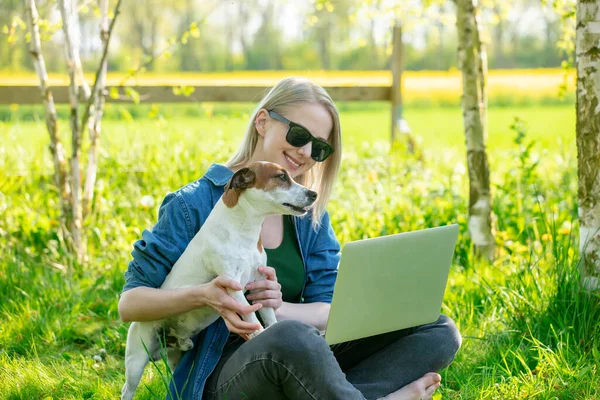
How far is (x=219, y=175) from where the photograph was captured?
8.50ft

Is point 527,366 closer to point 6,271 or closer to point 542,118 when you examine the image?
point 6,271

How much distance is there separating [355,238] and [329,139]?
6.24ft

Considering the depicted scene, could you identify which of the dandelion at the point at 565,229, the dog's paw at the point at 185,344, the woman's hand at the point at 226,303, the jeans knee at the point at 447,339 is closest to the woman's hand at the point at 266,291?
the woman's hand at the point at 226,303

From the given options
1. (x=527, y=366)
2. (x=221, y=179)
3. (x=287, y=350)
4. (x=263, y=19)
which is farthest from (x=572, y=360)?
(x=263, y=19)

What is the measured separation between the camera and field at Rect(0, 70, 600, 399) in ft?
9.64

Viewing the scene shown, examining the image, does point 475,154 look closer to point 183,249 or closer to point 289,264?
point 289,264

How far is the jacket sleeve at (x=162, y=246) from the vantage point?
2410 mm

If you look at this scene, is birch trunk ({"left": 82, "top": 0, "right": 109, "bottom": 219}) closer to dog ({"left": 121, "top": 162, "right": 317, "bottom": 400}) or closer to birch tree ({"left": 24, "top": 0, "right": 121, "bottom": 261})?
birch tree ({"left": 24, "top": 0, "right": 121, "bottom": 261})

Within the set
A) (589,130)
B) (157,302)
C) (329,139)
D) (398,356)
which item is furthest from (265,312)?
(589,130)

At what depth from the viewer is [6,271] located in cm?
398

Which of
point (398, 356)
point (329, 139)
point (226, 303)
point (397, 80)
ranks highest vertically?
point (329, 139)

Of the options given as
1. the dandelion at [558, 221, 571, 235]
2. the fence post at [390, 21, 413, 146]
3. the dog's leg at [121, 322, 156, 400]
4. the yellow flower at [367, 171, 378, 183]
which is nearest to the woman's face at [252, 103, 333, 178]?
→ the dog's leg at [121, 322, 156, 400]

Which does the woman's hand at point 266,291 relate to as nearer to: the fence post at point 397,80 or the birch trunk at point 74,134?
the birch trunk at point 74,134

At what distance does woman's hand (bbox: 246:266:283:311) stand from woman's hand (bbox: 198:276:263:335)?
129mm
